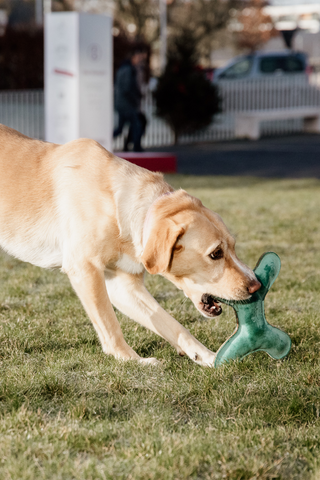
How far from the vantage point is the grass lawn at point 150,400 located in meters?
2.40

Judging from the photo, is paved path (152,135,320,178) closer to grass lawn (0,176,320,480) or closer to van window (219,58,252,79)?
van window (219,58,252,79)

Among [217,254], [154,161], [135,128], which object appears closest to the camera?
[217,254]

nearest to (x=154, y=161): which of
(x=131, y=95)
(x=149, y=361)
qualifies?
(x=131, y=95)

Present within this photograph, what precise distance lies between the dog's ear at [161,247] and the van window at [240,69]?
72.2ft

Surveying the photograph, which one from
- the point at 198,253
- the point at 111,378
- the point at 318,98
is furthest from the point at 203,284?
the point at 318,98

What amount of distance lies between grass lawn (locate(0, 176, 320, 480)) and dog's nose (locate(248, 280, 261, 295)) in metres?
0.41

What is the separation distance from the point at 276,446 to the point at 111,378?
0.99m

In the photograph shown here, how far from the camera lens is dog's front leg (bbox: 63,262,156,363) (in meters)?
3.45

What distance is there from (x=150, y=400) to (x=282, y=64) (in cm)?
2324

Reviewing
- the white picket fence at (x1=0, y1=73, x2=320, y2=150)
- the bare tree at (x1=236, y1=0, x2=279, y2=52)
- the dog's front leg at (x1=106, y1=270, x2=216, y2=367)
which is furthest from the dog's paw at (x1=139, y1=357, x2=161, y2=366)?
the bare tree at (x1=236, y1=0, x2=279, y2=52)

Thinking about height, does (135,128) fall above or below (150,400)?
above

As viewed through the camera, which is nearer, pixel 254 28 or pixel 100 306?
pixel 100 306

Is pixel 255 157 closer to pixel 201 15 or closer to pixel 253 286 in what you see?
pixel 253 286

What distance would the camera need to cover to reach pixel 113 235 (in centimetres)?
340
